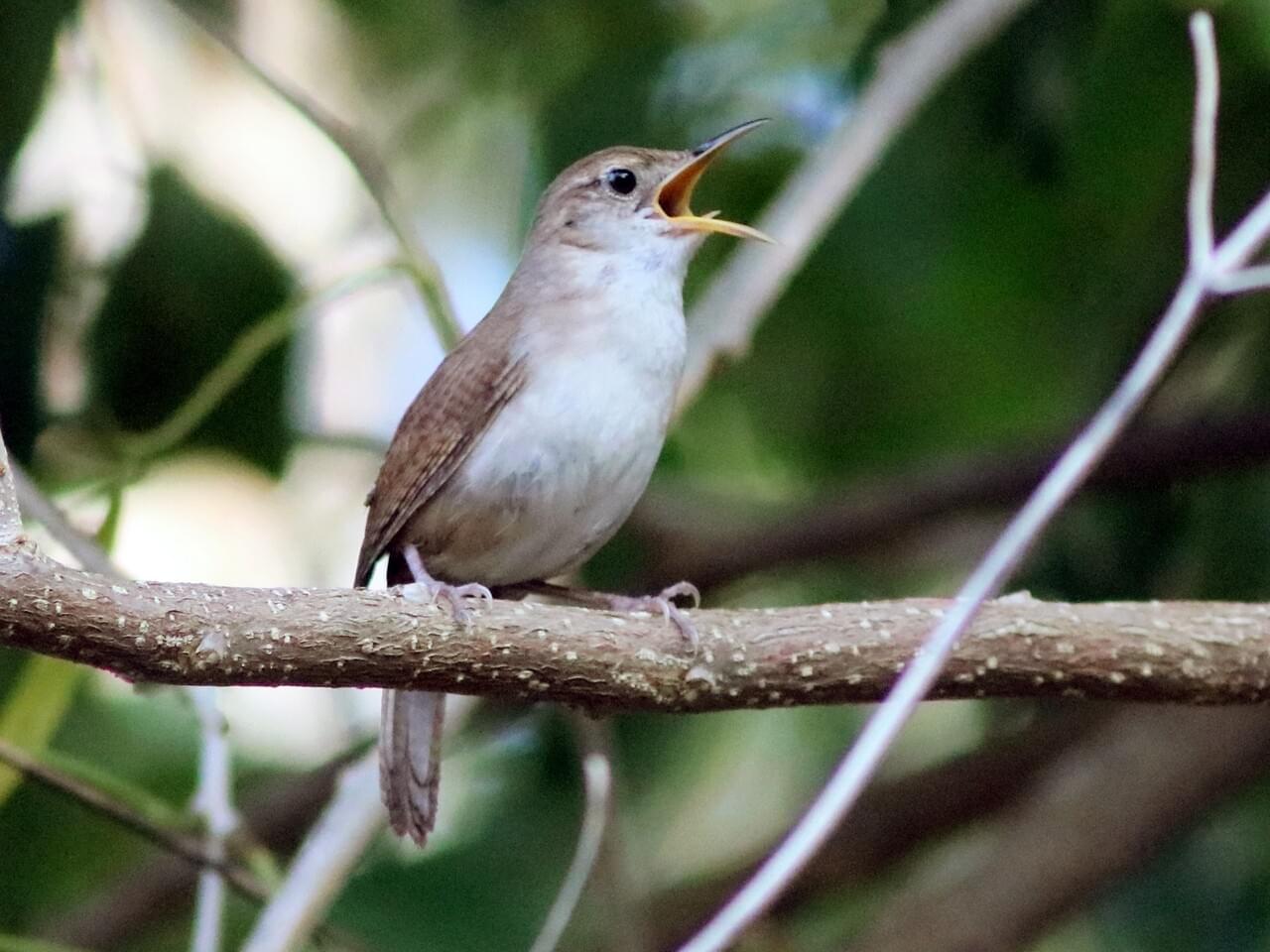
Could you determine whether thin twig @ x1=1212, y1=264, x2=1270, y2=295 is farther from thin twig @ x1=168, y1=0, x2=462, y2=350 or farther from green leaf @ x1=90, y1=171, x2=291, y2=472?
green leaf @ x1=90, y1=171, x2=291, y2=472

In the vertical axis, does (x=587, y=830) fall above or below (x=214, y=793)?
below

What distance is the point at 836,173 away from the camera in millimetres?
3738

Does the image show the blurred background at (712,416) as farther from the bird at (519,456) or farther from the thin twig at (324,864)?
the thin twig at (324,864)

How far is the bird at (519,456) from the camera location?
3.34 meters

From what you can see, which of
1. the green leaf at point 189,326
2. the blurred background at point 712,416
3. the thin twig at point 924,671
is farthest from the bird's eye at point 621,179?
the thin twig at point 924,671

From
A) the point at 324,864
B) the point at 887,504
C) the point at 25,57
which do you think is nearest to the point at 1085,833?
the point at 887,504

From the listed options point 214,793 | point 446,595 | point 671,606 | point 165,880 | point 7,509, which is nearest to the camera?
point 7,509

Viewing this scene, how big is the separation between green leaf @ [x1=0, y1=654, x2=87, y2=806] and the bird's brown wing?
538 mm

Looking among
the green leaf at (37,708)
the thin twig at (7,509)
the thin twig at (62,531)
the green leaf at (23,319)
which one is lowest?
the thin twig at (7,509)

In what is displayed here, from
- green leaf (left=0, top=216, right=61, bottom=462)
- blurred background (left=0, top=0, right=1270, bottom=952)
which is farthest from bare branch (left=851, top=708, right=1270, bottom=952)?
green leaf (left=0, top=216, right=61, bottom=462)

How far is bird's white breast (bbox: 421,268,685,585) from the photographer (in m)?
3.35

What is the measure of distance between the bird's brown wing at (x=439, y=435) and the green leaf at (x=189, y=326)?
477 mm

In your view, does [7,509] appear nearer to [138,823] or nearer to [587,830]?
[138,823]

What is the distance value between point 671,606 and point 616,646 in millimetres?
232
